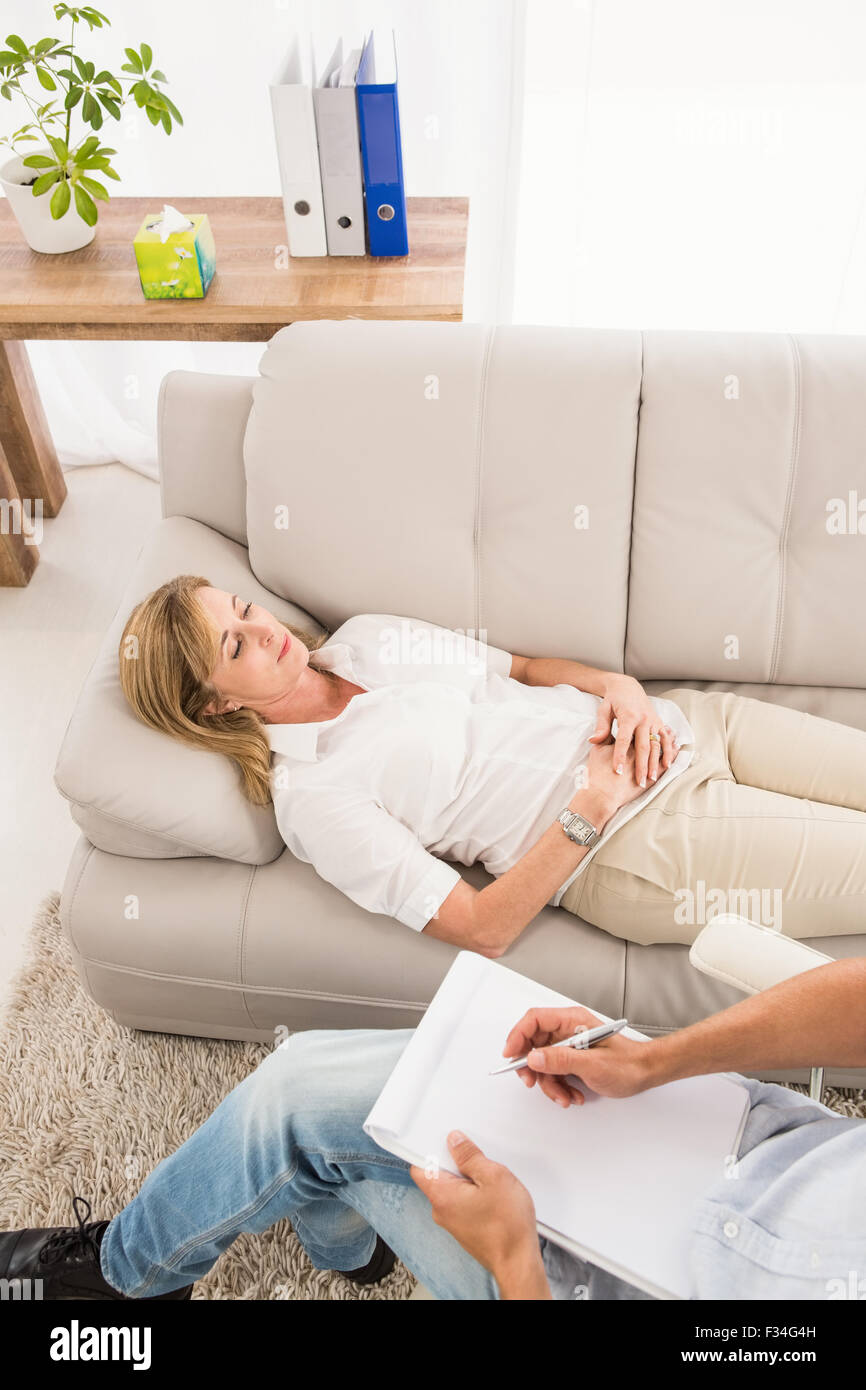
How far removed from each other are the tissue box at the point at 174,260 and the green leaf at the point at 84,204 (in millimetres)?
95

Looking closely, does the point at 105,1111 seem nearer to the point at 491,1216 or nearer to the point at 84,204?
the point at 491,1216

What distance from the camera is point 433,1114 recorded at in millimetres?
1112

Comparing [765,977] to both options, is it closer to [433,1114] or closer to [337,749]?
[433,1114]

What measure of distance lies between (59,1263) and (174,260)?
173cm

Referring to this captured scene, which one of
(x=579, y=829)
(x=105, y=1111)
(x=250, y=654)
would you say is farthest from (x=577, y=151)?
(x=105, y=1111)

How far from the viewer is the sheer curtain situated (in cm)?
245

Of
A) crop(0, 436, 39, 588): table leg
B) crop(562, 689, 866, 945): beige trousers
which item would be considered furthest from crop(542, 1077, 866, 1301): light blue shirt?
crop(0, 436, 39, 588): table leg

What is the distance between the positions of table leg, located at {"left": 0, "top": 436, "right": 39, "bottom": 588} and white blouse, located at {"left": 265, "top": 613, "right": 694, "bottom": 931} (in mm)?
1331

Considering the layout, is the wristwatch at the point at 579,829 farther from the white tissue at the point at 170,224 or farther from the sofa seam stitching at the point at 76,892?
the white tissue at the point at 170,224

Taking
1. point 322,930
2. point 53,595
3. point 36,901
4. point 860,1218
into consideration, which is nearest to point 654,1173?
point 860,1218

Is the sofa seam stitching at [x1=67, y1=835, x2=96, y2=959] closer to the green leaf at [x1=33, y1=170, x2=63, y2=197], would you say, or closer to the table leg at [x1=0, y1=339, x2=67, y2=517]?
the green leaf at [x1=33, y1=170, x2=63, y2=197]

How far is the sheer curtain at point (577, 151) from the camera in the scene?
2.45 m

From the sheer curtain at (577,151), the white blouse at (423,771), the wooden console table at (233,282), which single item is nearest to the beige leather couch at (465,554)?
the white blouse at (423,771)

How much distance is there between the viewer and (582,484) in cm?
166
